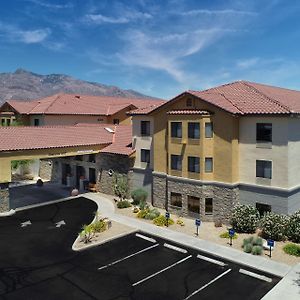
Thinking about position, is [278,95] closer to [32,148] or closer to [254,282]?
[254,282]

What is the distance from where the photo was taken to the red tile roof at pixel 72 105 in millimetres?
53781

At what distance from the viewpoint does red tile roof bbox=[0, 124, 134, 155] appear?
33.8 metres

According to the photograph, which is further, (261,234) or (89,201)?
(89,201)

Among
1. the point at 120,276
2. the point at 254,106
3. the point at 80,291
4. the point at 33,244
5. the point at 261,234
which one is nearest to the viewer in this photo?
the point at 80,291

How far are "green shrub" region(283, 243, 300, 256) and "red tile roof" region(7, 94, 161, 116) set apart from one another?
38984mm

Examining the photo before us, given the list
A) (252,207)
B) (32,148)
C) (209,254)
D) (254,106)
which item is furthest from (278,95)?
(32,148)

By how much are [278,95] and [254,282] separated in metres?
19.8

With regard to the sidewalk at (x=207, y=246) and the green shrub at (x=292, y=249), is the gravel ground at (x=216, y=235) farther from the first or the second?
the sidewalk at (x=207, y=246)

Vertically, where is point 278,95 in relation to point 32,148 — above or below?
above

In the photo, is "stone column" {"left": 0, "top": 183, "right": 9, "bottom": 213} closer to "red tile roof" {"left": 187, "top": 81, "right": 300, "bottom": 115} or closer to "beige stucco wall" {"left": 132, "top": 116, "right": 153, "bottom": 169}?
"beige stucco wall" {"left": 132, "top": 116, "right": 153, "bottom": 169}

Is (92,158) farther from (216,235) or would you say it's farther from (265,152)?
(265,152)

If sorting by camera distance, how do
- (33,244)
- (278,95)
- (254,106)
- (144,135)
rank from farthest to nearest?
(144,135), (278,95), (254,106), (33,244)

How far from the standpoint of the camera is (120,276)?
67.0 feet

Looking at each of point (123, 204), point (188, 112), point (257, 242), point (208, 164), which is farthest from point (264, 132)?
point (123, 204)
